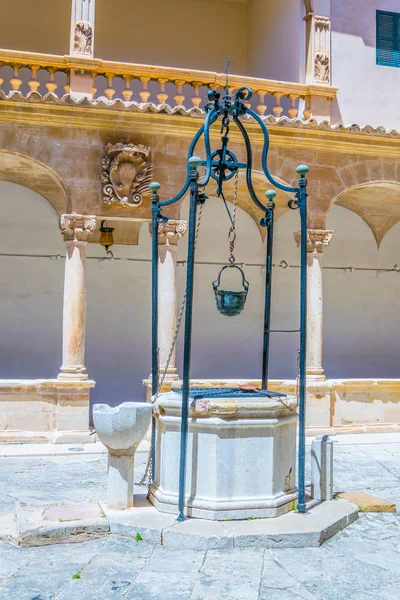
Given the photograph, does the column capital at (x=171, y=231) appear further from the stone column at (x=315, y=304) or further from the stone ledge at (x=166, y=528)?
the stone ledge at (x=166, y=528)

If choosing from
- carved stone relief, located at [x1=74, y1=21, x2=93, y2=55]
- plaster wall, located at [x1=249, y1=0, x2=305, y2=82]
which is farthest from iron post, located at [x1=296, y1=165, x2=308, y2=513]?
plaster wall, located at [x1=249, y1=0, x2=305, y2=82]

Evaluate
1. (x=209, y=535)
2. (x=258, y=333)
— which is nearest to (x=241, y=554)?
(x=209, y=535)

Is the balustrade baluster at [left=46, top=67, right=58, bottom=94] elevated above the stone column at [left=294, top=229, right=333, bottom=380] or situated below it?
above

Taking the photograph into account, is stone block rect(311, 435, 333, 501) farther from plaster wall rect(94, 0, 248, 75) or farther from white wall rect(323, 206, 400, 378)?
plaster wall rect(94, 0, 248, 75)

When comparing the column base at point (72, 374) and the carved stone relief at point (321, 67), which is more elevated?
the carved stone relief at point (321, 67)

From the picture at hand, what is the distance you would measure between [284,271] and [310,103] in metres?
3.69

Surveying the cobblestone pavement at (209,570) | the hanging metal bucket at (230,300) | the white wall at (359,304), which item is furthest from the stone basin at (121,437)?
the white wall at (359,304)

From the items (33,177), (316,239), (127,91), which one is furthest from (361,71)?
(33,177)

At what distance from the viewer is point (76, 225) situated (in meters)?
9.20

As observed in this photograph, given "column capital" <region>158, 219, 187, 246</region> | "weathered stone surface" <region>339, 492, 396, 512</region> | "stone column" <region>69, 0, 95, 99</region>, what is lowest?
"weathered stone surface" <region>339, 492, 396, 512</region>

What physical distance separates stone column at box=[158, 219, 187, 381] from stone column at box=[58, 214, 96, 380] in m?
1.02

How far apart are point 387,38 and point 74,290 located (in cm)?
699

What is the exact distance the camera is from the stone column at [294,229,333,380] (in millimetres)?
9992

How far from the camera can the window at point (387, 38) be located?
11570 mm
